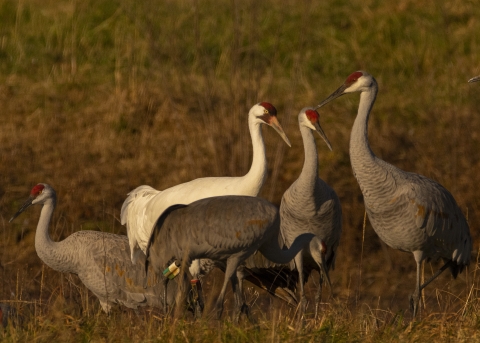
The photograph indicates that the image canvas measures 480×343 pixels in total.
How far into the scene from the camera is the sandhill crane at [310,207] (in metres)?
5.93

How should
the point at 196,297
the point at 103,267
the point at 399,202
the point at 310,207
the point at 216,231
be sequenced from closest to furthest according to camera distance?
the point at 216,231
the point at 196,297
the point at 399,202
the point at 310,207
the point at 103,267

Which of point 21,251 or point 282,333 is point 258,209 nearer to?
point 282,333

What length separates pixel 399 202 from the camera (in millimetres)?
5715

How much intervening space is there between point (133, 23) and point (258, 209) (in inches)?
240

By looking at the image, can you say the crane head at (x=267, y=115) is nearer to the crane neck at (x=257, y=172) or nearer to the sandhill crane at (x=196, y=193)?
the sandhill crane at (x=196, y=193)

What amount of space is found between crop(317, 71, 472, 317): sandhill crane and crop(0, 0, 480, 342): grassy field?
32cm

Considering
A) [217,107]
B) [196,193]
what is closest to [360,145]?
[196,193]

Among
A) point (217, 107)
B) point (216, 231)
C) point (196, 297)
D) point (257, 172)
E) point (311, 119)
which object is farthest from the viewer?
point (217, 107)

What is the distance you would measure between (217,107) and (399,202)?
12.0ft

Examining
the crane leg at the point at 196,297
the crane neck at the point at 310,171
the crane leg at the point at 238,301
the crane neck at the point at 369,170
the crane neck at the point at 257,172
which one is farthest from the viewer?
the crane neck at the point at 310,171

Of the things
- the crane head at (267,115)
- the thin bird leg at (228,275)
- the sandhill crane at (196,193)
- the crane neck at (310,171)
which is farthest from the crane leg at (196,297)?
the crane head at (267,115)

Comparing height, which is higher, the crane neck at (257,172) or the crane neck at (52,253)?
the crane neck at (257,172)

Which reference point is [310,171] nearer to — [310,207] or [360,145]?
[310,207]

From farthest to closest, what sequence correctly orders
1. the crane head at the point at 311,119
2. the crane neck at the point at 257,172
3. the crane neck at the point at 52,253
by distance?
the crane neck at the point at 52,253 → the crane head at the point at 311,119 → the crane neck at the point at 257,172
